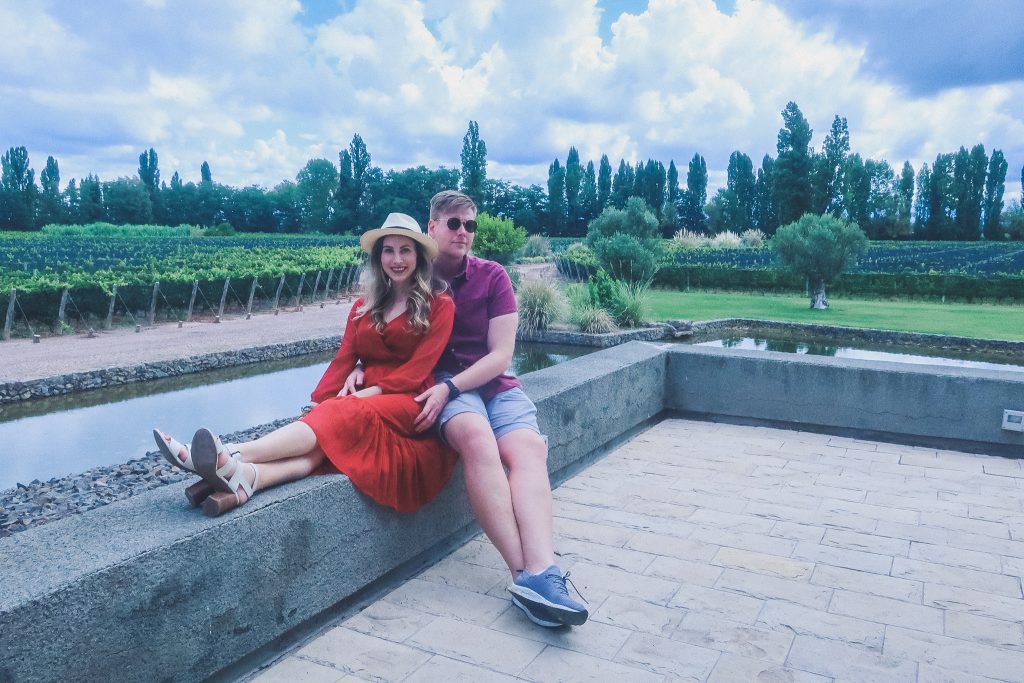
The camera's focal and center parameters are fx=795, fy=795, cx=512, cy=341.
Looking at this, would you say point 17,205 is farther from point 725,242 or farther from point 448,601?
point 448,601

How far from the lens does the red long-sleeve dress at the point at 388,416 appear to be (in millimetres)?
2348

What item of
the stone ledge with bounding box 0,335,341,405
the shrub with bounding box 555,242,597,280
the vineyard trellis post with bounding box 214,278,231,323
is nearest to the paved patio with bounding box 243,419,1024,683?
the stone ledge with bounding box 0,335,341,405

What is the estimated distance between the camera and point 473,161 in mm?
44812

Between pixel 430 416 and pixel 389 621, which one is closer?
pixel 389 621

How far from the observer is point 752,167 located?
54219mm

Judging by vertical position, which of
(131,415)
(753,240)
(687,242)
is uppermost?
(753,240)

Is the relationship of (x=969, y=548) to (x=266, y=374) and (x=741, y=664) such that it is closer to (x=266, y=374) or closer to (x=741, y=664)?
(x=741, y=664)

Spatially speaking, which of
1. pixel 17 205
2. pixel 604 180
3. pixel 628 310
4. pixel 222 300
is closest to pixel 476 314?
pixel 628 310

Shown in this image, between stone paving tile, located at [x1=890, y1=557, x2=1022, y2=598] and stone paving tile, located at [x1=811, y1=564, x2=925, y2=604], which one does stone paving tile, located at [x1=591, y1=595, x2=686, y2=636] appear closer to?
stone paving tile, located at [x1=811, y1=564, x2=925, y2=604]

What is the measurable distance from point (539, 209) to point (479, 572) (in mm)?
52412

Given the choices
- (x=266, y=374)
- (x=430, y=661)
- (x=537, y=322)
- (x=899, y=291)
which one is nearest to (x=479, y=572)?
(x=430, y=661)

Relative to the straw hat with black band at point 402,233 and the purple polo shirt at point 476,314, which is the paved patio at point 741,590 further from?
the straw hat with black band at point 402,233

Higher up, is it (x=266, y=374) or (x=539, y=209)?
(x=539, y=209)

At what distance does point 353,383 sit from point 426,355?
0.26 m
